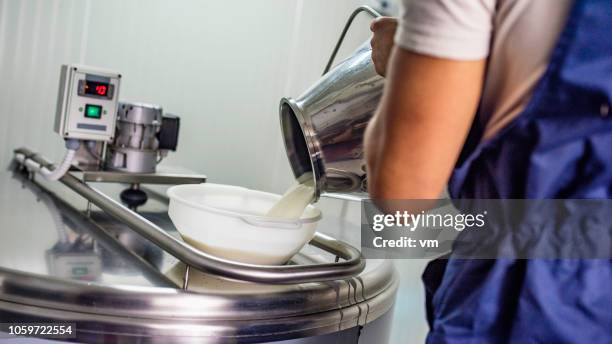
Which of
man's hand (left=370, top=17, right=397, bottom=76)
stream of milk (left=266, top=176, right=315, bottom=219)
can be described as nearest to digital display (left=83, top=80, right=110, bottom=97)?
stream of milk (left=266, top=176, right=315, bottom=219)

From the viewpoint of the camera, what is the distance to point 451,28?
478 millimetres

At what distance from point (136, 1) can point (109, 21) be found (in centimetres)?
12

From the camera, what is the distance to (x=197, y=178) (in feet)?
5.30

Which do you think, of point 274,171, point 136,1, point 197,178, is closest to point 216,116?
point 274,171

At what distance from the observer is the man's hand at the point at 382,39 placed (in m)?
0.67

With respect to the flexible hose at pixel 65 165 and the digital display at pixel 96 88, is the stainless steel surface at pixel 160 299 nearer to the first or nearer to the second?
the flexible hose at pixel 65 165

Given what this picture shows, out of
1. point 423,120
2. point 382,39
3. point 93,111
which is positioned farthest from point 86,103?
point 423,120

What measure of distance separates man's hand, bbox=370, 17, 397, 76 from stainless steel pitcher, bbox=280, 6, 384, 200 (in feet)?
0.63

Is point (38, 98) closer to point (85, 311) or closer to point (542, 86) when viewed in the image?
point (85, 311)

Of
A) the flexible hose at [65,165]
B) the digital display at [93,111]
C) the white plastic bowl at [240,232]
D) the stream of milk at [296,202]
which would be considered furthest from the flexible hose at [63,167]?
the stream of milk at [296,202]

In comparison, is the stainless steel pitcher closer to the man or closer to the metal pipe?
the metal pipe

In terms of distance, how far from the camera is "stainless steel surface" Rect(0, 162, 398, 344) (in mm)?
829

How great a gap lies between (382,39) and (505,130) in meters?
0.22

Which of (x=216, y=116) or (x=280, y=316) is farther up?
(x=216, y=116)
